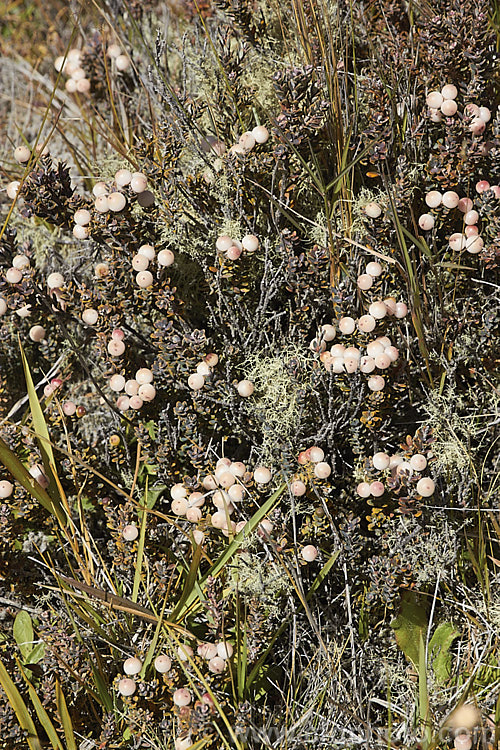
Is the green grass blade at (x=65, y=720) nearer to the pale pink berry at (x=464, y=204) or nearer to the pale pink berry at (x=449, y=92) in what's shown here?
the pale pink berry at (x=464, y=204)

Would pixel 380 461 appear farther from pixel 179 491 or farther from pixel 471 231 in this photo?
pixel 471 231

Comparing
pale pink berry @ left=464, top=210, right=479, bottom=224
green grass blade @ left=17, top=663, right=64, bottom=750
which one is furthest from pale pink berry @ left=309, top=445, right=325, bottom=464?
green grass blade @ left=17, top=663, right=64, bottom=750

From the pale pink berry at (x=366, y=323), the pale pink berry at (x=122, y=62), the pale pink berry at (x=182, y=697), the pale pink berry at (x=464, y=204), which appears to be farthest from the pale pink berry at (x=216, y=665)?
the pale pink berry at (x=122, y=62)

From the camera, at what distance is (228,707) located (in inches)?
59.1

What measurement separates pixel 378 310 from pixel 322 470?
1.44 ft

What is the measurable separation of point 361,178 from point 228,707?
152 cm

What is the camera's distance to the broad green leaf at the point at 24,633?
5.68 feet

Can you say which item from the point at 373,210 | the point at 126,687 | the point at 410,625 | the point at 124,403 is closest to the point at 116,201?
the point at 124,403

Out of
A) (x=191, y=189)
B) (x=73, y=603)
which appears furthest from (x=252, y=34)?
(x=73, y=603)

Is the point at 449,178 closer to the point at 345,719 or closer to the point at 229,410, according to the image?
the point at 229,410

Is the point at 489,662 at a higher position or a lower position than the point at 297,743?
higher

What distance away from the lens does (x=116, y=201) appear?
68.1 inches

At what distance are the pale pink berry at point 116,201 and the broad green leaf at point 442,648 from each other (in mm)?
1439

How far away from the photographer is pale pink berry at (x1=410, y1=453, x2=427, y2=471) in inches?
64.9
